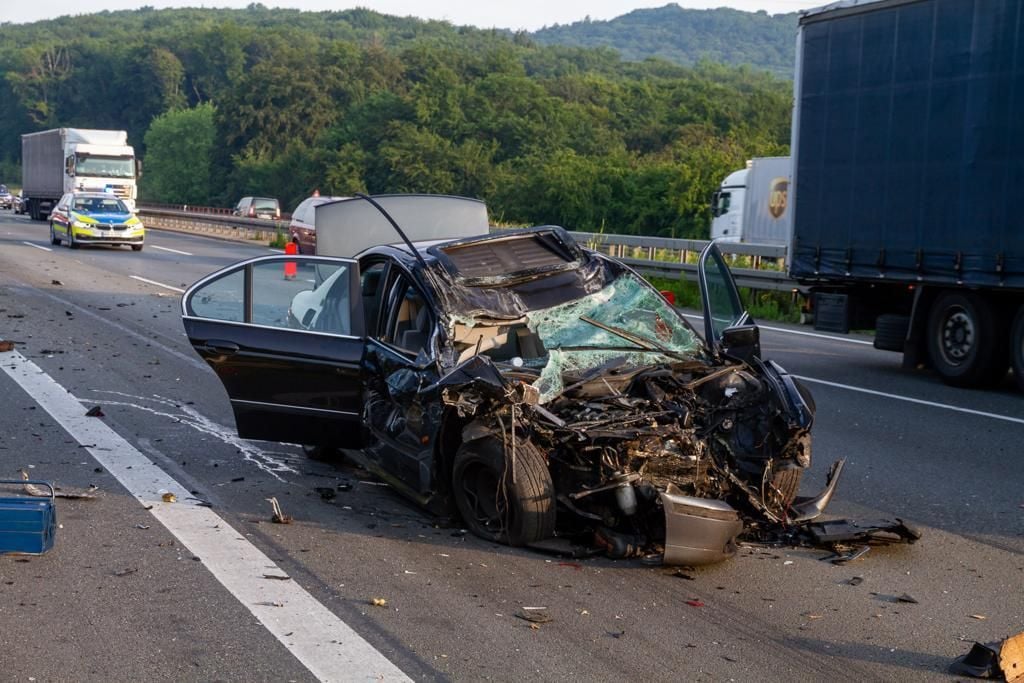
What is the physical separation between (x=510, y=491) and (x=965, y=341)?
27.5 feet

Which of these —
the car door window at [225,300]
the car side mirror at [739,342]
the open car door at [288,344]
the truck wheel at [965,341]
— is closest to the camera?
the car side mirror at [739,342]

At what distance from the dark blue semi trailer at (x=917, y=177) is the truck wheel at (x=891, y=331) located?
2 centimetres

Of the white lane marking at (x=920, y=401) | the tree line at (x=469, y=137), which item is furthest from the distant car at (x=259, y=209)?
the white lane marking at (x=920, y=401)

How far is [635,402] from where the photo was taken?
6.42m

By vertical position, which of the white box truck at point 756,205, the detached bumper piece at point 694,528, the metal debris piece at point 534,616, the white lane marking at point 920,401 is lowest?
the metal debris piece at point 534,616

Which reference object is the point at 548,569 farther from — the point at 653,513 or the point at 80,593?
the point at 80,593

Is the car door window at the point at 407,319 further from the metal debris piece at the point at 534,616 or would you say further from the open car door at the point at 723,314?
the metal debris piece at the point at 534,616

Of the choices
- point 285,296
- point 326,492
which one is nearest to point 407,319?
point 285,296

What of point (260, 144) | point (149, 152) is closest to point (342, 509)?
point (260, 144)

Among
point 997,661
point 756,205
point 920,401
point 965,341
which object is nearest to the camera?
point 997,661

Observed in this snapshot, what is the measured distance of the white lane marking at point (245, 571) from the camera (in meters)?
4.70

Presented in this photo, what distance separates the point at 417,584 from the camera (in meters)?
5.67

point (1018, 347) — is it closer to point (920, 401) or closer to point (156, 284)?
point (920, 401)

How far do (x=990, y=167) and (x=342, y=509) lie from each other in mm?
8087
